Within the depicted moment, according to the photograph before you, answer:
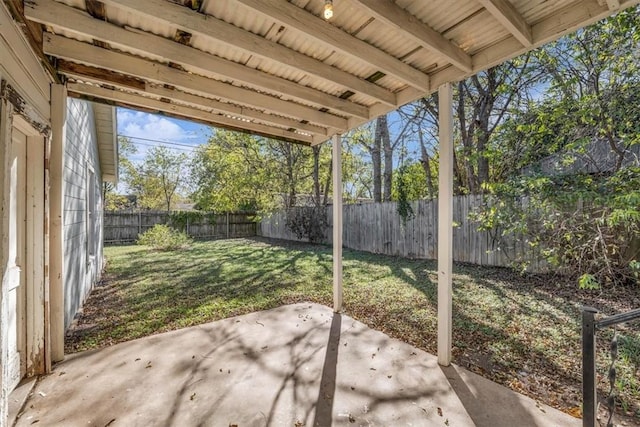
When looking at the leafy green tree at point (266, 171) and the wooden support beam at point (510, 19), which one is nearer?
the wooden support beam at point (510, 19)

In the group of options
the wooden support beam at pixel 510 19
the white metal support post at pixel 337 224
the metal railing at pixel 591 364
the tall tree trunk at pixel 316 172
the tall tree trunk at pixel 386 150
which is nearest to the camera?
the metal railing at pixel 591 364

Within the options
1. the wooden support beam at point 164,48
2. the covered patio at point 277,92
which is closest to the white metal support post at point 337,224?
the covered patio at point 277,92

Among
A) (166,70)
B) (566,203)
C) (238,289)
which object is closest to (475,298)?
(566,203)

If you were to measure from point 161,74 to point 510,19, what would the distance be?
2.57 meters

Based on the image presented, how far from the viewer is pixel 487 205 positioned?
19.3ft

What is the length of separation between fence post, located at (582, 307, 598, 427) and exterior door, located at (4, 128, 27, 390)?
3.51m

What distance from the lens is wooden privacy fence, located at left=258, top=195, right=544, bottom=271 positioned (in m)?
6.13

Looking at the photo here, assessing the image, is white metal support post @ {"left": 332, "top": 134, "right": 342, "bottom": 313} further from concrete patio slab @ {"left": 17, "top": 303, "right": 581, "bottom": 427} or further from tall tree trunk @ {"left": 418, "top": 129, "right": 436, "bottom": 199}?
tall tree trunk @ {"left": 418, "top": 129, "right": 436, "bottom": 199}

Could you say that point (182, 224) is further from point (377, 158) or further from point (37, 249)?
point (37, 249)

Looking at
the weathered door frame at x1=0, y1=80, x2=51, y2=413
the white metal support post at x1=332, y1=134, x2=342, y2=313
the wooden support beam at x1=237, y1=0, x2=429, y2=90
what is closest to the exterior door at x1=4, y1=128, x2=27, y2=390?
the weathered door frame at x1=0, y1=80, x2=51, y2=413

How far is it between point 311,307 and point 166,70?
3231 millimetres

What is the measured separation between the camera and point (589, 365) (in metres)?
1.45

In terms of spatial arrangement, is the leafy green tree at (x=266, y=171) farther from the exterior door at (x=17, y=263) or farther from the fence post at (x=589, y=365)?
the fence post at (x=589, y=365)

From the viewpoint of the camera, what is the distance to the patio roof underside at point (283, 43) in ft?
5.82
